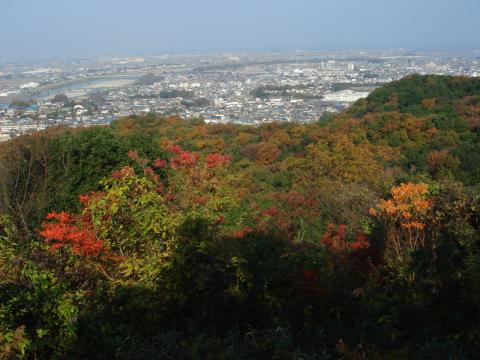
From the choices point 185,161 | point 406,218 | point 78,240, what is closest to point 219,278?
point 78,240

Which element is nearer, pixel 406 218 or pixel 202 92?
pixel 406 218

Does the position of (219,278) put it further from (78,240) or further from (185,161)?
(185,161)

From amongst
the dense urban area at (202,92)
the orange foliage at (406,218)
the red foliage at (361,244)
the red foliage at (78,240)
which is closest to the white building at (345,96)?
the dense urban area at (202,92)

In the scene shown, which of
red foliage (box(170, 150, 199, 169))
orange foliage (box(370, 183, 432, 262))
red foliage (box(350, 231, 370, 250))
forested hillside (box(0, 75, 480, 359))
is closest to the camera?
forested hillside (box(0, 75, 480, 359))

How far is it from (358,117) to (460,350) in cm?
2568

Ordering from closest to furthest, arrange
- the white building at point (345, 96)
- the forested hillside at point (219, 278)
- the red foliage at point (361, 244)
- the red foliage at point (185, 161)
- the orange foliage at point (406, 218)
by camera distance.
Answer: the forested hillside at point (219, 278) → the orange foliage at point (406, 218) → the red foliage at point (361, 244) → the red foliage at point (185, 161) → the white building at point (345, 96)

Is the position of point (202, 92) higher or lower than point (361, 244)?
higher

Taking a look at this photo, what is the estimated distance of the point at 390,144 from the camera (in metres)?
20.3

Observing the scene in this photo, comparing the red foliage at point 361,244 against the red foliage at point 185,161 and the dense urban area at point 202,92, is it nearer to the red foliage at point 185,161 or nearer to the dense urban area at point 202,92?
the red foliage at point 185,161

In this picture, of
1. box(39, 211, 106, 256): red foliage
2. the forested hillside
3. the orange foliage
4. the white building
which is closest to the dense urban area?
the white building

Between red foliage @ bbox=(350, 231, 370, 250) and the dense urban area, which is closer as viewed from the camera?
red foliage @ bbox=(350, 231, 370, 250)

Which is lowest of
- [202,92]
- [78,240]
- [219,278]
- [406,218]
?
[202,92]

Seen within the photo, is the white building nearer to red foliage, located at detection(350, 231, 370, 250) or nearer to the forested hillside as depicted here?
the forested hillside

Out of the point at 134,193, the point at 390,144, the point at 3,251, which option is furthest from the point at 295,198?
the point at 390,144
